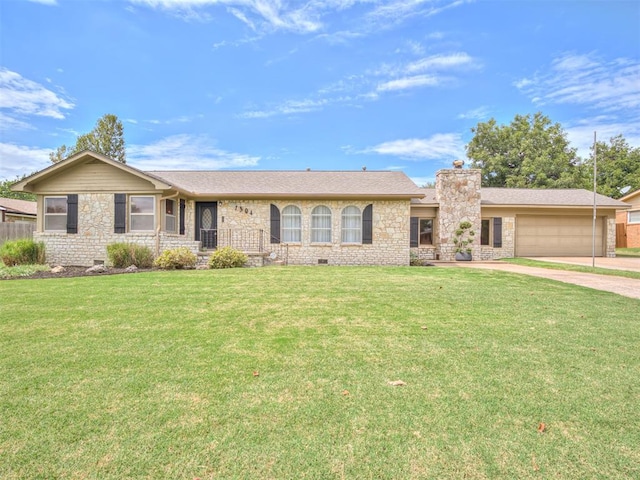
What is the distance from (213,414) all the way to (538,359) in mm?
3298

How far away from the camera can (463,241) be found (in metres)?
16.5

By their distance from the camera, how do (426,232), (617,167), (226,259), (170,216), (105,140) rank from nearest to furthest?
(226,259)
(170,216)
(426,232)
(105,140)
(617,167)

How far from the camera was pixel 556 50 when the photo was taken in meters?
15.9

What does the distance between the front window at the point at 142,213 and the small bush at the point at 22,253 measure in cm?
330

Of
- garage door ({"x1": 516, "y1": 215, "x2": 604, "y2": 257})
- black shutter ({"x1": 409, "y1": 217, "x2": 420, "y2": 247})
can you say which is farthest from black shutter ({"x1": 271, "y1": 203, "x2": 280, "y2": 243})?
garage door ({"x1": 516, "y1": 215, "x2": 604, "y2": 257})

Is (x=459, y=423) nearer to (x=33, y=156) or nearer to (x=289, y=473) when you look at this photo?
(x=289, y=473)

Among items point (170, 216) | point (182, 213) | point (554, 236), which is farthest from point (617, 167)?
point (170, 216)

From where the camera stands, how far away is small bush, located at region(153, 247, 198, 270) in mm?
11797

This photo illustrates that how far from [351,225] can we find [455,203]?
19.3 feet

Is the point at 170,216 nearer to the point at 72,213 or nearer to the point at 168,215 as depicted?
the point at 168,215

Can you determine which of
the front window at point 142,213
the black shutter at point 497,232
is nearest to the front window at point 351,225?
the front window at point 142,213

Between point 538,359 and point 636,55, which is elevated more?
point 636,55

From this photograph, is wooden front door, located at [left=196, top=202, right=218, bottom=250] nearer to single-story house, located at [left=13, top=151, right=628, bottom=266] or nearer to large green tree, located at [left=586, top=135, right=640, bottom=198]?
single-story house, located at [left=13, top=151, right=628, bottom=266]

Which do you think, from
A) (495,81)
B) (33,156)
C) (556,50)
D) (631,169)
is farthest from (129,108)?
(631,169)
